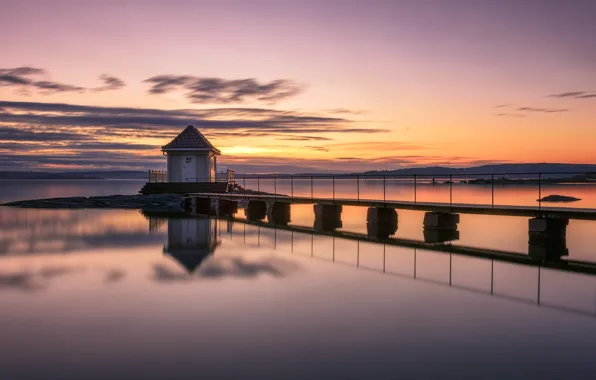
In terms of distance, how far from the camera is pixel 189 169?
39625mm

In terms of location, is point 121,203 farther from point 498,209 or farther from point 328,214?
point 498,209

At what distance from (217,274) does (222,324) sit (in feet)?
14.3

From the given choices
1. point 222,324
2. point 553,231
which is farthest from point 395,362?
point 553,231

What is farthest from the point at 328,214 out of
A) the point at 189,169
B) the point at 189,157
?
the point at 189,169

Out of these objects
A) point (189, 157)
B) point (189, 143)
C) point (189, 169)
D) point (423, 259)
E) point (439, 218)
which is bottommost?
point (423, 259)

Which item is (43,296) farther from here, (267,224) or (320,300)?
(267,224)

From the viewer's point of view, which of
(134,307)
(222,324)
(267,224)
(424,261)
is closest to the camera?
(222,324)

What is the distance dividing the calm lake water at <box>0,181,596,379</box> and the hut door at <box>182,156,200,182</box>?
71.8 ft

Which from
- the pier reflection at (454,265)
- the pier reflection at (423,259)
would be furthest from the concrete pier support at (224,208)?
the pier reflection at (454,265)

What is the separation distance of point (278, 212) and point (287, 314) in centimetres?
1976

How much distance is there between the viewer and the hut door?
39.3m

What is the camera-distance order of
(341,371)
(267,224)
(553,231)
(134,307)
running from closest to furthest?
1. (341,371)
2. (134,307)
3. (553,231)
4. (267,224)

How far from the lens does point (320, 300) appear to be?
33.7ft

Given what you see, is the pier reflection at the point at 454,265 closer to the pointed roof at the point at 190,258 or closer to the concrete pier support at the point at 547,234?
the concrete pier support at the point at 547,234
